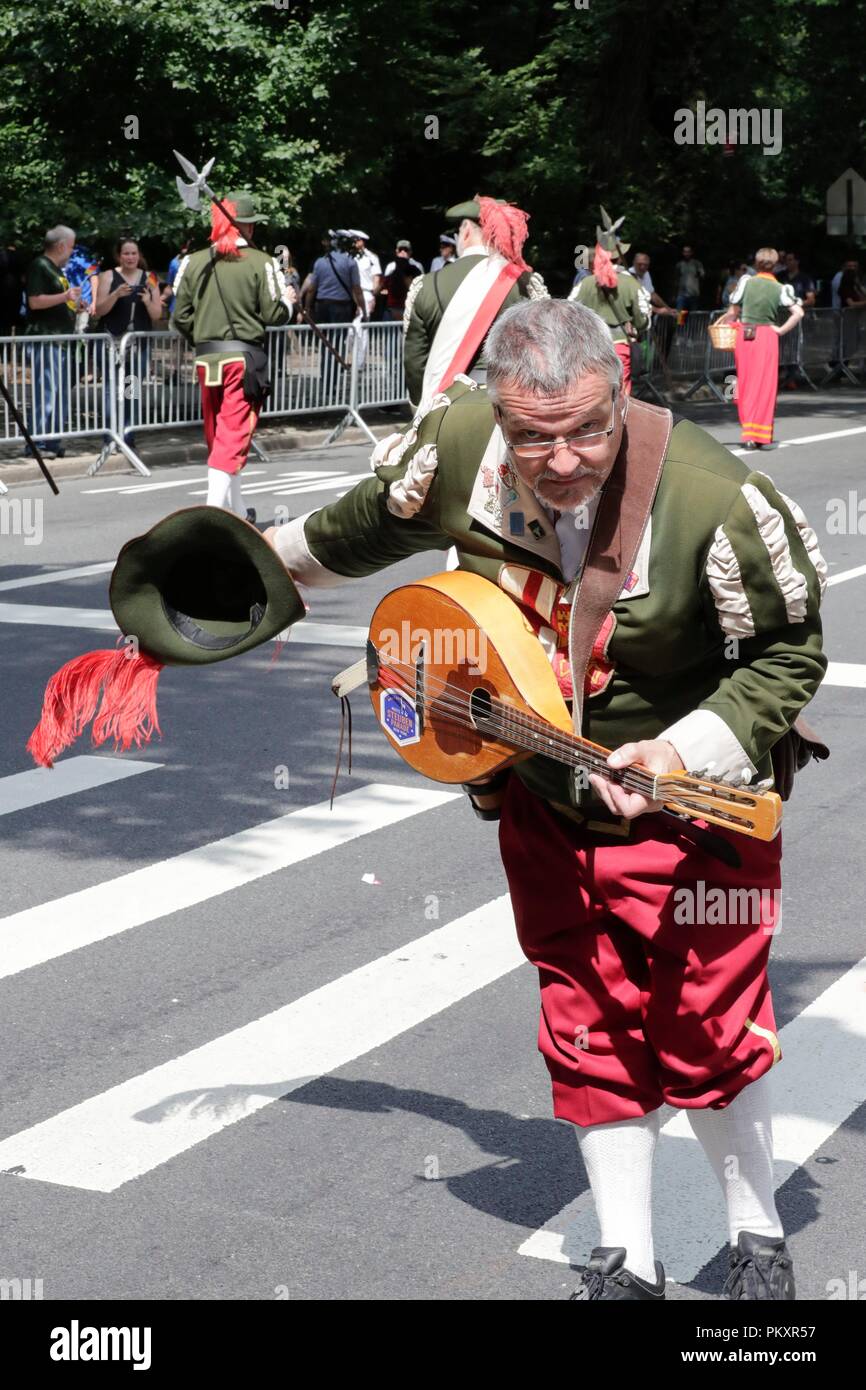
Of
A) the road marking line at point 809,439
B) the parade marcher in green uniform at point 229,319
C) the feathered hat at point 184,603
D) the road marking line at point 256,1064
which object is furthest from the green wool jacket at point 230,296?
the feathered hat at point 184,603

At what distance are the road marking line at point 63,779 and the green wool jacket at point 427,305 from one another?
331 centimetres

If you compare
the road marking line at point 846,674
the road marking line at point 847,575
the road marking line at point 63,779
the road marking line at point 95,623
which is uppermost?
the road marking line at point 847,575

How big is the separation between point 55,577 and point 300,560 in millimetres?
7399

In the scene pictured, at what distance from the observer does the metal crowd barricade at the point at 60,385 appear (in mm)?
15375

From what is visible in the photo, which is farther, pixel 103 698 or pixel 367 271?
pixel 367 271

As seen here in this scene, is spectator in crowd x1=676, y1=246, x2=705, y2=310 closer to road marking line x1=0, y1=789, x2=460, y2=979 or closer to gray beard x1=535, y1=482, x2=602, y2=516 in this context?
road marking line x1=0, y1=789, x2=460, y2=979

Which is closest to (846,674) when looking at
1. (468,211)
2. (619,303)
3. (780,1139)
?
(468,211)

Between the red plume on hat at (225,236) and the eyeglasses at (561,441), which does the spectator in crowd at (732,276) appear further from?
the eyeglasses at (561,441)

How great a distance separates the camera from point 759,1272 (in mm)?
3277

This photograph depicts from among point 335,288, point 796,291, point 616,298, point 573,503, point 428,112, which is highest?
point 428,112

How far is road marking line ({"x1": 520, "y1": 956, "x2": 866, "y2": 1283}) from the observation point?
3551 mm

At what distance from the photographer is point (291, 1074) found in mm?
4328

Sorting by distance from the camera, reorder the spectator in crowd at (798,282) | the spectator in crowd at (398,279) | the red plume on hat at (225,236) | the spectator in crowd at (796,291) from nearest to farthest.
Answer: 1. the red plume on hat at (225,236)
2. the spectator in crowd at (398,279)
3. the spectator in crowd at (796,291)
4. the spectator in crowd at (798,282)

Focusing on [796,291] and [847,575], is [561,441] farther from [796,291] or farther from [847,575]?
[796,291]
